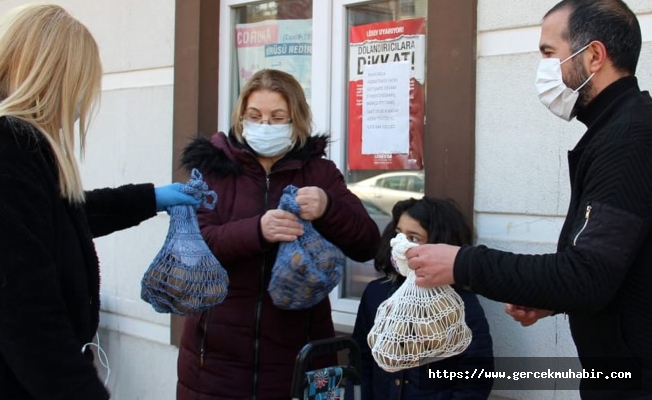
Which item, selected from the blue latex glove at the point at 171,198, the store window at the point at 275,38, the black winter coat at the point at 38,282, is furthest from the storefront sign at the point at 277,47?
the black winter coat at the point at 38,282

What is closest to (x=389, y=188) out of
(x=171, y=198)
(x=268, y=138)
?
(x=268, y=138)

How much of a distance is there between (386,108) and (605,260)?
89.7 inches

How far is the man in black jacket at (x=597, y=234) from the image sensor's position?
1.88 metres

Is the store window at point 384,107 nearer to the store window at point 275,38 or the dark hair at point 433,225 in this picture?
the store window at point 275,38

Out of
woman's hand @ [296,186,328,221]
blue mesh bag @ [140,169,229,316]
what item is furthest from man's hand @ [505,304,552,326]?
blue mesh bag @ [140,169,229,316]

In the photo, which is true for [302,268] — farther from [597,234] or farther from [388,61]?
[388,61]

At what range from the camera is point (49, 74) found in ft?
6.32

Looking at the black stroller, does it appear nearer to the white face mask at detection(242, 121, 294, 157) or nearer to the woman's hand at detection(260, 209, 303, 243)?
the woman's hand at detection(260, 209, 303, 243)

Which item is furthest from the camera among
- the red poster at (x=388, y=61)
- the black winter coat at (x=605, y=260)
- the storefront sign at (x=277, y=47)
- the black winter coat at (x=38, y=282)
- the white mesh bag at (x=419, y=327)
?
the storefront sign at (x=277, y=47)

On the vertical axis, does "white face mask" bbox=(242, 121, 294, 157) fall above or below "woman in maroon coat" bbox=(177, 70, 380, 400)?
above

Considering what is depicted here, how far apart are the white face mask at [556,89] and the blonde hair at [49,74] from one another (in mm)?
1283

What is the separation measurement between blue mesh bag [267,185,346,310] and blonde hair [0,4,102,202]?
983mm

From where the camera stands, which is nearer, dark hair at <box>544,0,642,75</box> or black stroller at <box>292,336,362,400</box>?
dark hair at <box>544,0,642,75</box>

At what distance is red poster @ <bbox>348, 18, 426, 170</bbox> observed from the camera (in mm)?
3922
